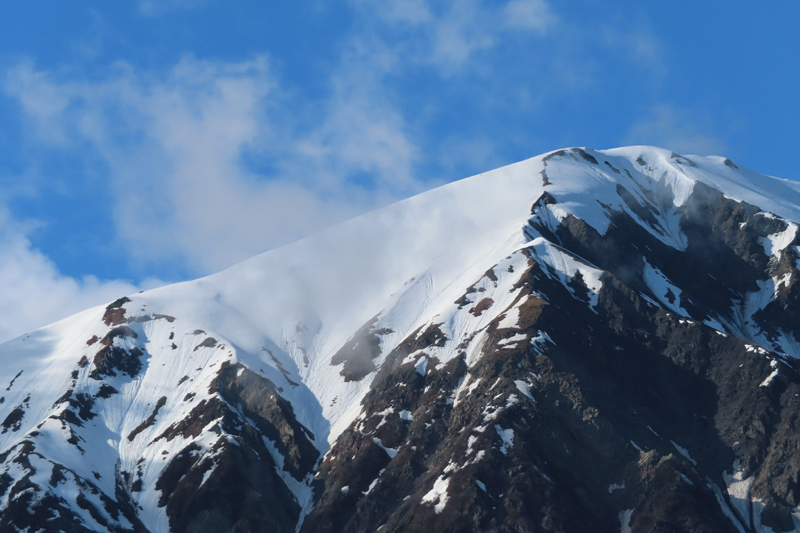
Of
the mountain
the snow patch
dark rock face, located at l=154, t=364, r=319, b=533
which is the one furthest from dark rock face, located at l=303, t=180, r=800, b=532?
dark rock face, located at l=154, t=364, r=319, b=533

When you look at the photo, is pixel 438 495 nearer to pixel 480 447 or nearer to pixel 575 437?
pixel 480 447

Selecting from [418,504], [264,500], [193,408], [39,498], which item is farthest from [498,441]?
[39,498]

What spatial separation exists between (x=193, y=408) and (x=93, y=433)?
24.6 meters

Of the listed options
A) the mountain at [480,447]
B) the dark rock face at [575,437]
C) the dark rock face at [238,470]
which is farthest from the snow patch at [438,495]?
the dark rock face at [238,470]

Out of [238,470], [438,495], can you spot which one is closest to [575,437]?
[438,495]

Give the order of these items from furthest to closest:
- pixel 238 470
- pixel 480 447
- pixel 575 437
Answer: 1. pixel 238 470
2. pixel 575 437
3. pixel 480 447

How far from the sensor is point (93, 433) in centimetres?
19112

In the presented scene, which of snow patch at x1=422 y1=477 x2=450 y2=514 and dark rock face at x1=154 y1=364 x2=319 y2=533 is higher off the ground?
dark rock face at x1=154 y1=364 x2=319 y2=533

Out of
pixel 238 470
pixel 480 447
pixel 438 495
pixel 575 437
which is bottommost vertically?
pixel 575 437

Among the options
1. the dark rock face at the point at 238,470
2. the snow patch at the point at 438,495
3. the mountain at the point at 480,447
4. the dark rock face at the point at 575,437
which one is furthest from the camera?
the dark rock face at the point at 238,470

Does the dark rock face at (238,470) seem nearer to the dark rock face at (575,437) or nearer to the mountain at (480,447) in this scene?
the mountain at (480,447)

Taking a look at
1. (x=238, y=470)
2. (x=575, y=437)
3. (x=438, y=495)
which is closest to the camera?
(x=438, y=495)

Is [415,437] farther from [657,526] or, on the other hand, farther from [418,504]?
[657,526]

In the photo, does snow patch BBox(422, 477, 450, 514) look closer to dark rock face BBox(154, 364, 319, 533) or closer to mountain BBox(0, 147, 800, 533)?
mountain BBox(0, 147, 800, 533)
